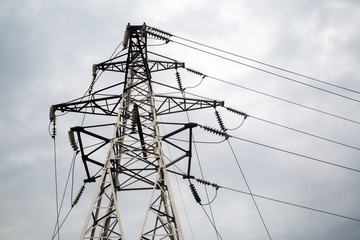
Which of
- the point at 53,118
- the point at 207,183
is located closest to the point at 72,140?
the point at 53,118

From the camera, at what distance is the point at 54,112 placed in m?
9.28

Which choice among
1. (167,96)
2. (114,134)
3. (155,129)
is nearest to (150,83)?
(167,96)

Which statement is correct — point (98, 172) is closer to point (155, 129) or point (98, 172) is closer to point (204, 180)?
point (155, 129)

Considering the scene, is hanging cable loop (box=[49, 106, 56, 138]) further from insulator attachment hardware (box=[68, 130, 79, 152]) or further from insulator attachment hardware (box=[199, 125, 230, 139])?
insulator attachment hardware (box=[199, 125, 230, 139])

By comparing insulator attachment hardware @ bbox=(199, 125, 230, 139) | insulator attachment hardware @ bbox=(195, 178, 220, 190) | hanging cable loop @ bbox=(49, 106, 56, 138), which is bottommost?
insulator attachment hardware @ bbox=(195, 178, 220, 190)

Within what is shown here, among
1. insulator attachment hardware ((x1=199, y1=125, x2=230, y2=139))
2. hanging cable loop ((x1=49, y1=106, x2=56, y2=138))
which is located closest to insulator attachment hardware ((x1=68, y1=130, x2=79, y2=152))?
hanging cable loop ((x1=49, y1=106, x2=56, y2=138))

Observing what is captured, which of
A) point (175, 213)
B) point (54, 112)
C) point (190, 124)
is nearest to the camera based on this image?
point (175, 213)

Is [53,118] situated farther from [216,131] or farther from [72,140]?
[216,131]

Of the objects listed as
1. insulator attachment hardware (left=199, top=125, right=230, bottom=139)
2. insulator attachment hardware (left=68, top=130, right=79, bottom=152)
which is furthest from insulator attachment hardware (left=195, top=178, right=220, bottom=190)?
insulator attachment hardware (left=68, top=130, right=79, bottom=152)

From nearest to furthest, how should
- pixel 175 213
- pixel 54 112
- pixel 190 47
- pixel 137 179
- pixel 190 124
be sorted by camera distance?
pixel 175 213
pixel 137 179
pixel 190 124
pixel 54 112
pixel 190 47

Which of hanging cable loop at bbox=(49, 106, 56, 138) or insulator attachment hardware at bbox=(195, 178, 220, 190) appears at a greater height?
hanging cable loop at bbox=(49, 106, 56, 138)

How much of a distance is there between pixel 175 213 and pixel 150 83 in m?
5.61

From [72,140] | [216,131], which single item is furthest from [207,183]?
[72,140]

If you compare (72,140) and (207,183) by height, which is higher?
(72,140)
